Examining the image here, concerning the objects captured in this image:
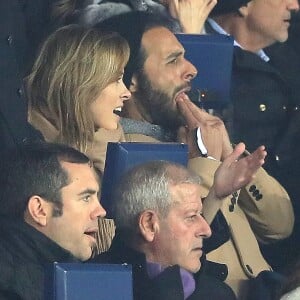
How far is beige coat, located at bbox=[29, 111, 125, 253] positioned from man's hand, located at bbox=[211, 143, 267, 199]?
42 cm

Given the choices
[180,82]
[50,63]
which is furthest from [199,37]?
[50,63]

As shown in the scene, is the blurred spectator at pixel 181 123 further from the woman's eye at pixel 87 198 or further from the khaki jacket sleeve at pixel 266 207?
the woman's eye at pixel 87 198

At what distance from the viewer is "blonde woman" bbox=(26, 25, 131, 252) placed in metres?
6.86

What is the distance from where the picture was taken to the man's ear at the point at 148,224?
20.9 feet

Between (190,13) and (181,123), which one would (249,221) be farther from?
(190,13)

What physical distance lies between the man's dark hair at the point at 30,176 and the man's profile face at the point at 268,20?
2177mm

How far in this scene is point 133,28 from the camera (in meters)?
7.46

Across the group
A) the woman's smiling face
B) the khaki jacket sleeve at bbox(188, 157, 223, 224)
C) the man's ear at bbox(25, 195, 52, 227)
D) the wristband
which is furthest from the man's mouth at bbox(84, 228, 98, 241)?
the wristband

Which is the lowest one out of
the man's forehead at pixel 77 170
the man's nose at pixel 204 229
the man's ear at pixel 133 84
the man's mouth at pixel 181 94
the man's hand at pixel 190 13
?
the man's hand at pixel 190 13

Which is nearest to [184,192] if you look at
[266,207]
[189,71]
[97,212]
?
[97,212]

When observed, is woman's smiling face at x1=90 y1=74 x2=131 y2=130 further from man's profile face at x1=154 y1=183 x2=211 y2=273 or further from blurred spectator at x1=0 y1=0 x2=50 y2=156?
man's profile face at x1=154 y1=183 x2=211 y2=273

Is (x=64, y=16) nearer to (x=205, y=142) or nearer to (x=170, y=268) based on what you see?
(x=205, y=142)

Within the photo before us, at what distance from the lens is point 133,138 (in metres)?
7.30

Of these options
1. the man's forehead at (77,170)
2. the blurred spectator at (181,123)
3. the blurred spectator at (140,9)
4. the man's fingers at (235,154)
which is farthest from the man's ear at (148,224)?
the blurred spectator at (140,9)
